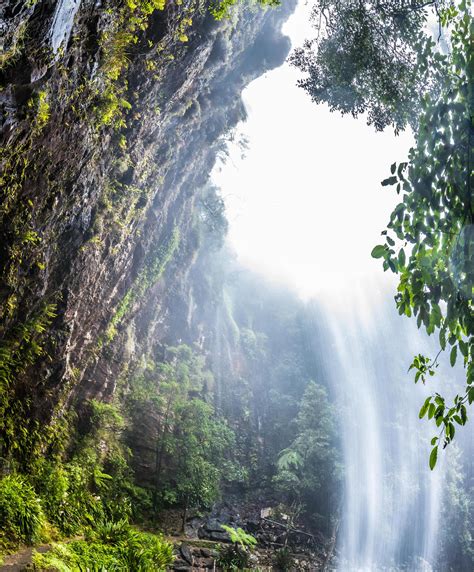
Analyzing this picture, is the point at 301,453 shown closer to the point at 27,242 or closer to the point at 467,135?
the point at 27,242

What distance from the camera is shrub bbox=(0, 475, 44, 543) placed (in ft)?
17.6

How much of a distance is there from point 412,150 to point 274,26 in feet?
50.1

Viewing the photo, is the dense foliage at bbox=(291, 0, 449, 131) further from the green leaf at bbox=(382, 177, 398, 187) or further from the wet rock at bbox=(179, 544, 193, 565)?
the wet rock at bbox=(179, 544, 193, 565)

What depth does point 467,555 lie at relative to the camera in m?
20.1

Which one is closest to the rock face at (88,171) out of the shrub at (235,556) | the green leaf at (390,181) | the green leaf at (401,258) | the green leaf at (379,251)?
the green leaf at (390,181)

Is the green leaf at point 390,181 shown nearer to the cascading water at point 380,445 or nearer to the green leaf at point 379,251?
the green leaf at point 379,251

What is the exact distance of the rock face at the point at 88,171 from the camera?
14.8 feet

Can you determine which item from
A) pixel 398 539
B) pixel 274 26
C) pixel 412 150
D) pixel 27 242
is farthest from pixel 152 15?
pixel 398 539

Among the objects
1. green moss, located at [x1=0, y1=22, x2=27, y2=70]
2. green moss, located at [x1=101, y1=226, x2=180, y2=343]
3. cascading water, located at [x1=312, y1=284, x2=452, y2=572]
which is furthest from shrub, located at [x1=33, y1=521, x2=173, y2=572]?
cascading water, located at [x1=312, y1=284, x2=452, y2=572]

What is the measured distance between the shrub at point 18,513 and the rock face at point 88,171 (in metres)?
0.92

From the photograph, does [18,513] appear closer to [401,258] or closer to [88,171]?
[88,171]

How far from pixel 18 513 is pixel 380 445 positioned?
18.6 m

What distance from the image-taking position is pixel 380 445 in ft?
67.7

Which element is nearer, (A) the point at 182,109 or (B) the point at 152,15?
(B) the point at 152,15
